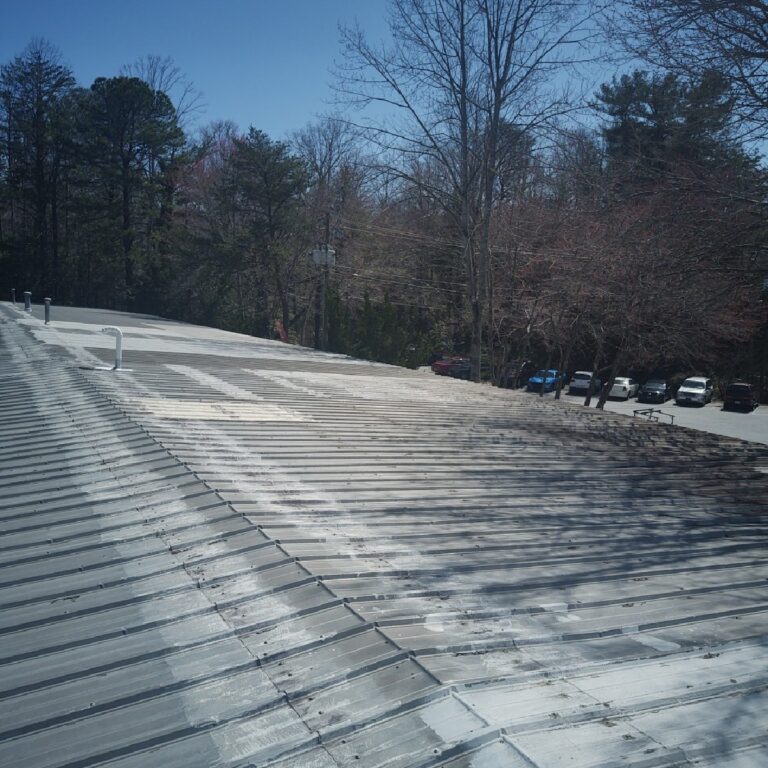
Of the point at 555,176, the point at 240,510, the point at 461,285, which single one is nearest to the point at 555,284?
the point at 555,176

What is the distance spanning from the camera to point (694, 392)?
39.2 metres

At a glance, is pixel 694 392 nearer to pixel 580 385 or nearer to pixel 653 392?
pixel 653 392

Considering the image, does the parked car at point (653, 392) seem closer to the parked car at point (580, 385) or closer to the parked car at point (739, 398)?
the parked car at point (580, 385)

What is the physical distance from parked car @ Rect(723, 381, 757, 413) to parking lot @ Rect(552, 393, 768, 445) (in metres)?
0.31

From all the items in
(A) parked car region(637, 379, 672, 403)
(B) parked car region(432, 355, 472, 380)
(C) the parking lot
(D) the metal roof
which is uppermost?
(D) the metal roof

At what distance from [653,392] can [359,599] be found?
4003cm

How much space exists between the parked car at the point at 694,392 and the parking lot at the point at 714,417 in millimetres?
360

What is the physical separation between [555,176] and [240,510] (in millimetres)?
24178

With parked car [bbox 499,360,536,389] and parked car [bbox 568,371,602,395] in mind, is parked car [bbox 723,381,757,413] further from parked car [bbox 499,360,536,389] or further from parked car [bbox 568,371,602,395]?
parked car [bbox 499,360,536,389]

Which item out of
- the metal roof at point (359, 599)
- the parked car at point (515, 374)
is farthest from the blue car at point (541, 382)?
the metal roof at point (359, 599)

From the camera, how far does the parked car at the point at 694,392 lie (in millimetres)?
39156

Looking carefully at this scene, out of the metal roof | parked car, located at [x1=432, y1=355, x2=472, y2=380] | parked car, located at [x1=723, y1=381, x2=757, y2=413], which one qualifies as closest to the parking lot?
parked car, located at [x1=723, y1=381, x2=757, y2=413]

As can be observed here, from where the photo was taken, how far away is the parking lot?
30.6 meters

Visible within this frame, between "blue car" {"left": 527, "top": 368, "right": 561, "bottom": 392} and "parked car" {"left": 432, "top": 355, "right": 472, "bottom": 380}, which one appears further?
"parked car" {"left": 432, "top": 355, "right": 472, "bottom": 380}
